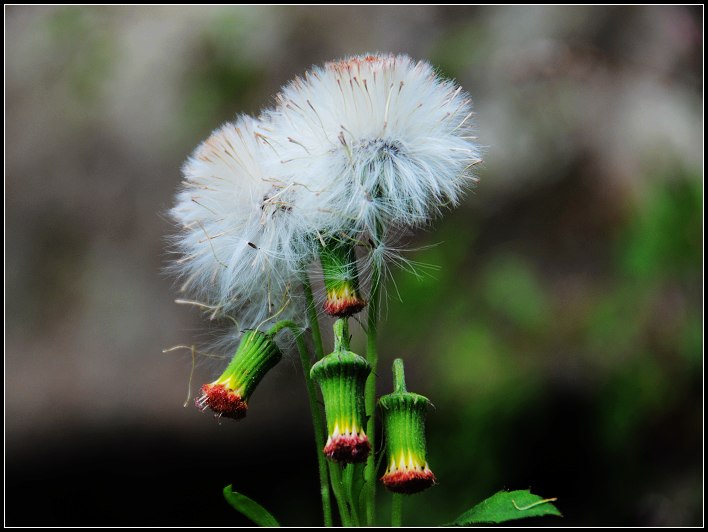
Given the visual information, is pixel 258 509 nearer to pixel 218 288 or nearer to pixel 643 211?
pixel 218 288

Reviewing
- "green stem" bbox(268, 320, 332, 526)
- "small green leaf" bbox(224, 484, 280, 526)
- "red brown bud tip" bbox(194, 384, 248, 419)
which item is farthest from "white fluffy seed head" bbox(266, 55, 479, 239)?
"small green leaf" bbox(224, 484, 280, 526)

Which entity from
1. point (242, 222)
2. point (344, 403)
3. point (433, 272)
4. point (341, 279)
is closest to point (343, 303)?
point (341, 279)

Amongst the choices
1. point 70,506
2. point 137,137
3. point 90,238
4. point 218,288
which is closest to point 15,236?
point 90,238

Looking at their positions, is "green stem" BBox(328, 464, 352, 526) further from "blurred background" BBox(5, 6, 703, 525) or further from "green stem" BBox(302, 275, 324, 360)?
"blurred background" BBox(5, 6, 703, 525)

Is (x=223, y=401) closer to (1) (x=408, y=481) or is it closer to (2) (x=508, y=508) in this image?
(1) (x=408, y=481)

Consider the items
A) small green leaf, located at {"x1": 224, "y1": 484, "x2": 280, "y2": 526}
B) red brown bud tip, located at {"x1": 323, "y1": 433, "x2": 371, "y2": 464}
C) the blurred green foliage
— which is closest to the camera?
red brown bud tip, located at {"x1": 323, "y1": 433, "x2": 371, "y2": 464}

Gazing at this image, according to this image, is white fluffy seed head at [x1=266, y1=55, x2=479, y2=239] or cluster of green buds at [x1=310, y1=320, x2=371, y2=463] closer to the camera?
→ cluster of green buds at [x1=310, y1=320, x2=371, y2=463]
